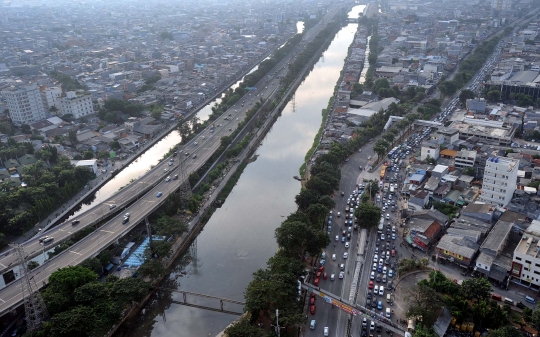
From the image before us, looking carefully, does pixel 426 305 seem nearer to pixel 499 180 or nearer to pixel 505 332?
pixel 505 332

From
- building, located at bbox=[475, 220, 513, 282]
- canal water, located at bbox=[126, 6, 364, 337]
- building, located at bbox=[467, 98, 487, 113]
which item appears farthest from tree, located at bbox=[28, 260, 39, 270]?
building, located at bbox=[467, 98, 487, 113]

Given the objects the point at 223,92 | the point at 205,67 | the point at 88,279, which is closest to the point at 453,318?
the point at 88,279

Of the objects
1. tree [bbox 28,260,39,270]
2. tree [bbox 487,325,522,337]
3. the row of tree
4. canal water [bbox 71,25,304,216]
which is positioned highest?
the row of tree

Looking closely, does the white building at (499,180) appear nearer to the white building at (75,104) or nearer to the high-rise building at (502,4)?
the white building at (75,104)

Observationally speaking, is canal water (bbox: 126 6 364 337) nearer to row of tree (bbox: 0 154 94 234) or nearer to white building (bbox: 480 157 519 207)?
row of tree (bbox: 0 154 94 234)

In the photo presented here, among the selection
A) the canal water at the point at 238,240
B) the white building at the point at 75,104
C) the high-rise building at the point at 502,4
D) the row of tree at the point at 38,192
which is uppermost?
the high-rise building at the point at 502,4

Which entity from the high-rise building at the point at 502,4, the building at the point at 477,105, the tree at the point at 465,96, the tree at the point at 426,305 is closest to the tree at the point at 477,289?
the tree at the point at 426,305

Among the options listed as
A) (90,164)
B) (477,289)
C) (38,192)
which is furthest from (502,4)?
(38,192)
